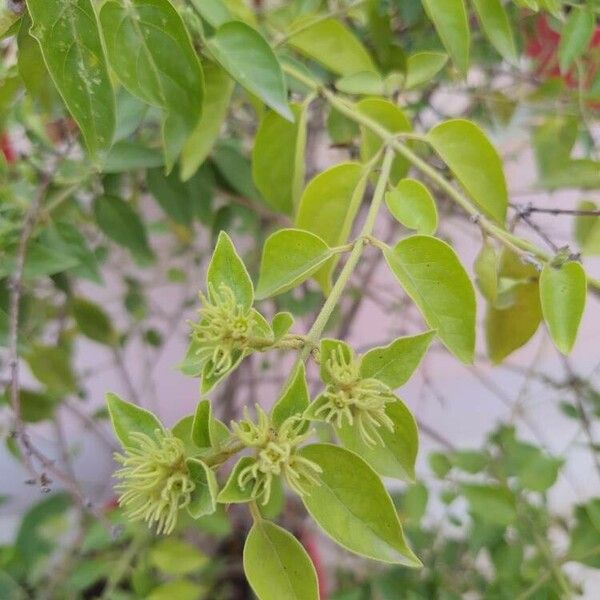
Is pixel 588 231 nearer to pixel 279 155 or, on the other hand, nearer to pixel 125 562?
pixel 279 155

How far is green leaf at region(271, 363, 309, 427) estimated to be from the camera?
0.23 m

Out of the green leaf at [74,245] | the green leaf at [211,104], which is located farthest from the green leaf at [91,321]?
the green leaf at [211,104]

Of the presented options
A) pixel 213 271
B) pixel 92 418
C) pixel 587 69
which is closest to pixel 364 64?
pixel 213 271

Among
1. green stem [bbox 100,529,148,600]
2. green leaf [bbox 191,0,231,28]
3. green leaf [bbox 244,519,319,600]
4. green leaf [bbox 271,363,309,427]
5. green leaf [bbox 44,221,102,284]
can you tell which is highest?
green leaf [bbox 191,0,231,28]

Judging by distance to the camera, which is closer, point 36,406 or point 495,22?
point 495,22


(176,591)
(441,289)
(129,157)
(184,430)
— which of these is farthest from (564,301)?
A: (176,591)

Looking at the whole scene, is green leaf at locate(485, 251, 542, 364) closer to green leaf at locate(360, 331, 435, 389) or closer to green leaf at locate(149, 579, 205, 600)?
green leaf at locate(360, 331, 435, 389)

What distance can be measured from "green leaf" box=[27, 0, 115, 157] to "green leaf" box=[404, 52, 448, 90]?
19cm

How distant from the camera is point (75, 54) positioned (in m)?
0.26

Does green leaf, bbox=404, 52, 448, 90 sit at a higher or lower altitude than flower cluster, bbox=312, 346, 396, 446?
higher

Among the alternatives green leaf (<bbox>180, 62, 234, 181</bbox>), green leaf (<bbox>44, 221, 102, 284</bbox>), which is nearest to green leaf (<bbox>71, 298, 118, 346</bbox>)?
green leaf (<bbox>44, 221, 102, 284</bbox>)

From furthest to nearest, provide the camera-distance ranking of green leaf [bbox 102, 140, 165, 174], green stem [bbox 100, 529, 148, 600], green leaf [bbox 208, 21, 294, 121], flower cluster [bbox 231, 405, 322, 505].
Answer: green stem [bbox 100, 529, 148, 600], green leaf [bbox 102, 140, 165, 174], green leaf [bbox 208, 21, 294, 121], flower cluster [bbox 231, 405, 322, 505]

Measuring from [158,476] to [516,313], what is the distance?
8.0 inches

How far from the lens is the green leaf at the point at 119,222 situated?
472mm
